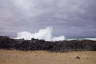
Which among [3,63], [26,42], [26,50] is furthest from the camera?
[26,42]

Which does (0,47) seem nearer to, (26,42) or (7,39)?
(7,39)

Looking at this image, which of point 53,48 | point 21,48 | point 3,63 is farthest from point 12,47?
point 3,63

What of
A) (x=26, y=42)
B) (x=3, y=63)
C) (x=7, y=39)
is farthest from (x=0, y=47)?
(x=3, y=63)

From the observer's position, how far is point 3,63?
8.71 metres

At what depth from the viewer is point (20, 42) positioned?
A: 14.3 meters

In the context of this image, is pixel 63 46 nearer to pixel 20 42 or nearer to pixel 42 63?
pixel 20 42

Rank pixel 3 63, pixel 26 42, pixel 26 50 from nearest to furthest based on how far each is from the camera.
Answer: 1. pixel 3 63
2. pixel 26 50
3. pixel 26 42

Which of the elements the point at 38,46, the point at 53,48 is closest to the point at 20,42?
the point at 38,46

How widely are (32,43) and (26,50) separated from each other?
96cm

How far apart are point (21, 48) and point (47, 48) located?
2.01m

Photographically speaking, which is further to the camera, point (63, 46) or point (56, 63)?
point (63, 46)

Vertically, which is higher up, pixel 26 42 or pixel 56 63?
pixel 26 42

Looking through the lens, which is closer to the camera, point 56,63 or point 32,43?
point 56,63

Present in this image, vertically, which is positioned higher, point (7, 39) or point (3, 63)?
point (7, 39)
